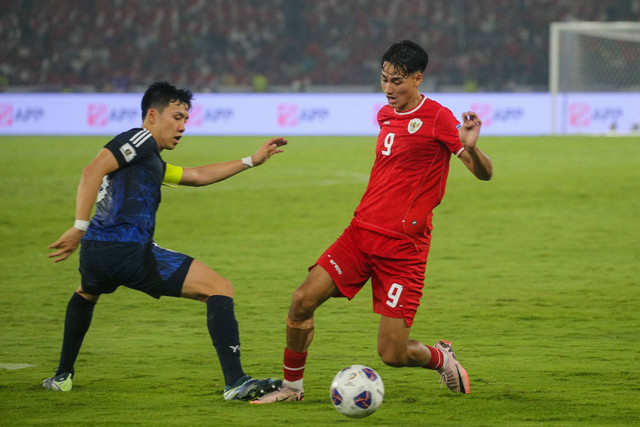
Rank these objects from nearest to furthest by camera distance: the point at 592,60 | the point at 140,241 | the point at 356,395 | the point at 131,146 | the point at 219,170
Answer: the point at 356,395, the point at 131,146, the point at 140,241, the point at 219,170, the point at 592,60

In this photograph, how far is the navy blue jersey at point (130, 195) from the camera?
473 cm

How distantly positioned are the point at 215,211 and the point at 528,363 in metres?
8.69

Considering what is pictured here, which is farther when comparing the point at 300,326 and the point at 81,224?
the point at 300,326

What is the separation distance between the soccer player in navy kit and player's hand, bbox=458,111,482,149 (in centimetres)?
146

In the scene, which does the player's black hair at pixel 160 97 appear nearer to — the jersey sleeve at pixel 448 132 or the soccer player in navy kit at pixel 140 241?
the soccer player in navy kit at pixel 140 241

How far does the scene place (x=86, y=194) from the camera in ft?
15.0

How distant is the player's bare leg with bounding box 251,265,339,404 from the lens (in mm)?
4777

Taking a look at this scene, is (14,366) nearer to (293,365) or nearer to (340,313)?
(293,365)

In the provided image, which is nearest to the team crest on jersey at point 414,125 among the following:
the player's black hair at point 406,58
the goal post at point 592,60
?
the player's black hair at point 406,58

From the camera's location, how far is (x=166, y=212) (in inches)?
543

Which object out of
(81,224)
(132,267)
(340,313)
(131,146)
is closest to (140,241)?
(132,267)

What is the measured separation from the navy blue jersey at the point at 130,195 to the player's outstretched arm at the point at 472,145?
5.06 ft

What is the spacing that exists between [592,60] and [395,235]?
2704 centimetres

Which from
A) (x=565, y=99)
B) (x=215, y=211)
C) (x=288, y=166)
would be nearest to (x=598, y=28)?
(x=565, y=99)
